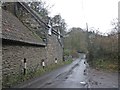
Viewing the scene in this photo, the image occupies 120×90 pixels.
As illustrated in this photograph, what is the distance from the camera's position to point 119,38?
25344 millimetres

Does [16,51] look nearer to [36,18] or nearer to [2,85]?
[2,85]

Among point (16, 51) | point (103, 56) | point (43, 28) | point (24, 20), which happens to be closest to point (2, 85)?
point (16, 51)

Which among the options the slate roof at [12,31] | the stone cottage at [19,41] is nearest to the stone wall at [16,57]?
the stone cottage at [19,41]

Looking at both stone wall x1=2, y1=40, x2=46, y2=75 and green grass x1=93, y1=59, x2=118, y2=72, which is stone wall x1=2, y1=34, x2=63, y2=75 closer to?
stone wall x1=2, y1=40, x2=46, y2=75

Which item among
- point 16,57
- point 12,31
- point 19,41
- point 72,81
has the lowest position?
point 72,81

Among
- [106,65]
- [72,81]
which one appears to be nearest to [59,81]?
[72,81]

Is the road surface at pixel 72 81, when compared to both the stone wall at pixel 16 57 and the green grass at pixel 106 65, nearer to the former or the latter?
the stone wall at pixel 16 57

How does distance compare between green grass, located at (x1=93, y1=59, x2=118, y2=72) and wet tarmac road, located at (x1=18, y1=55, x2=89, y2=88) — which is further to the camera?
green grass, located at (x1=93, y1=59, x2=118, y2=72)

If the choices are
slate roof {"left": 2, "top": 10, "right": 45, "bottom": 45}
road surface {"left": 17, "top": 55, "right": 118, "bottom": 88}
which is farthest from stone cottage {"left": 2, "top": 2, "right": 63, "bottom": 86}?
road surface {"left": 17, "top": 55, "right": 118, "bottom": 88}

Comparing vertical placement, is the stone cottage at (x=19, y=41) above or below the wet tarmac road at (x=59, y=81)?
above

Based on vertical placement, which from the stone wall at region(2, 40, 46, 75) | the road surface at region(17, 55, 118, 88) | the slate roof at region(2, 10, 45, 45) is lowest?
the road surface at region(17, 55, 118, 88)

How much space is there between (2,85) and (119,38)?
653 inches

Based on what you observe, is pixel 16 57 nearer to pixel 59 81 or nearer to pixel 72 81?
pixel 59 81

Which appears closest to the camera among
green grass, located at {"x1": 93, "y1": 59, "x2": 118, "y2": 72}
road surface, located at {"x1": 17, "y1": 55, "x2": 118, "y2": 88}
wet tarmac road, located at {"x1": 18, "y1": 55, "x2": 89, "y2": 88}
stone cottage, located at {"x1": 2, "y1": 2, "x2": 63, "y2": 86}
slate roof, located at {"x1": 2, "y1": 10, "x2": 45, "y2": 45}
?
wet tarmac road, located at {"x1": 18, "y1": 55, "x2": 89, "y2": 88}
